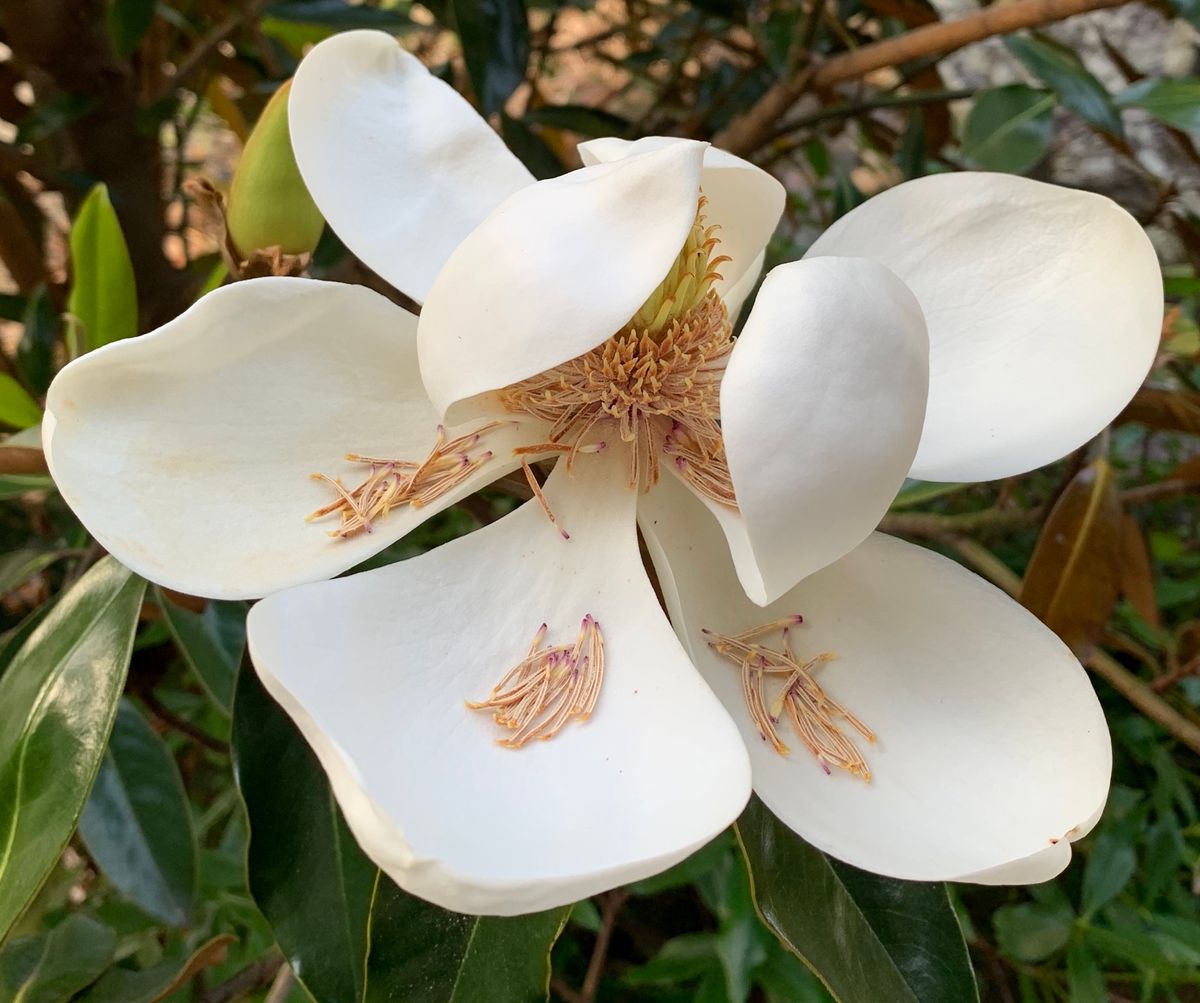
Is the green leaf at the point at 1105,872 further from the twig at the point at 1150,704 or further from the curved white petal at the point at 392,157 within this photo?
the curved white petal at the point at 392,157

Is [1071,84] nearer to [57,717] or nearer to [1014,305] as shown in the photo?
[1014,305]

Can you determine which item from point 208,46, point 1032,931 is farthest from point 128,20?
point 1032,931

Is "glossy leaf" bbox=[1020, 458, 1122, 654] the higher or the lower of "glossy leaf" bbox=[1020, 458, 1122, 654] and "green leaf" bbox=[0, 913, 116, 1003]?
the higher

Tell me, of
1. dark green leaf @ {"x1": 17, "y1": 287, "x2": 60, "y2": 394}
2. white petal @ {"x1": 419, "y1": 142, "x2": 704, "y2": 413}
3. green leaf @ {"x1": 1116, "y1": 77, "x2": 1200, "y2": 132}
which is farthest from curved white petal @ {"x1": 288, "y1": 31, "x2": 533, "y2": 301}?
green leaf @ {"x1": 1116, "y1": 77, "x2": 1200, "y2": 132}

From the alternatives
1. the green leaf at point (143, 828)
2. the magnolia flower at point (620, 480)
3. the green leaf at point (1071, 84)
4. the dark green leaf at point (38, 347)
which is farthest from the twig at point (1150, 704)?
the dark green leaf at point (38, 347)

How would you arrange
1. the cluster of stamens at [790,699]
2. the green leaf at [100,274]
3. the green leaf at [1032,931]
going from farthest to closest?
the green leaf at [1032,931] < the green leaf at [100,274] < the cluster of stamens at [790,699]

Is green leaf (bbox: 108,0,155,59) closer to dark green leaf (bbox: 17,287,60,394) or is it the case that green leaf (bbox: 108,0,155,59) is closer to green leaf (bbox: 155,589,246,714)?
dark green leaf (bbox: 17,287,60,394)
